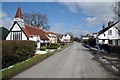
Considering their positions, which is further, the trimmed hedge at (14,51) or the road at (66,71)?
the trimmed hedge at (14,51)

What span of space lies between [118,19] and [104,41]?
26372mm

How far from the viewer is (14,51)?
19891mm

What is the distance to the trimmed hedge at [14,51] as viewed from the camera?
1753cm

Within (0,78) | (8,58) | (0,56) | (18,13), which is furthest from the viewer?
(18,13)

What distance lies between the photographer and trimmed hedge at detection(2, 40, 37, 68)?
17.5 meters

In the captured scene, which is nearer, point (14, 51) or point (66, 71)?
point (66, 71)

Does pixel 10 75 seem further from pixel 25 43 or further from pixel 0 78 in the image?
pixel 25 43

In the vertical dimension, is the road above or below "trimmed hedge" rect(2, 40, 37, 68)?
below

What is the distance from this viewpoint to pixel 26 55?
2403cm

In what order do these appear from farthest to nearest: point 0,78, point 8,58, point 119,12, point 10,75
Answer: point 119,12
point 8,58
point 10,75
point 0,78

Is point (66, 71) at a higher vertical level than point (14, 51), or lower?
lower

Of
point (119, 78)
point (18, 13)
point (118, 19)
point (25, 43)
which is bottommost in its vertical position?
point (119, 78)

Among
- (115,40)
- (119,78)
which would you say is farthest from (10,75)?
(115,40)

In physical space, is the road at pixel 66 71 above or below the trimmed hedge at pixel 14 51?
below
